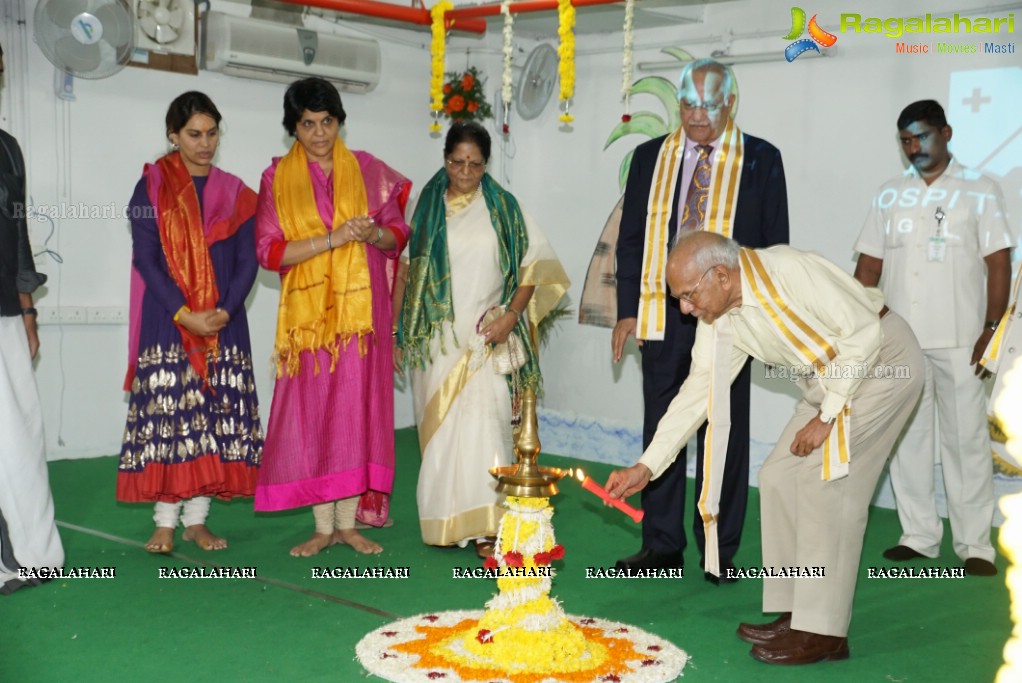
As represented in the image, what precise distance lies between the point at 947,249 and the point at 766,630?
6.39ft

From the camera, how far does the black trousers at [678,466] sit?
4148 millimetres

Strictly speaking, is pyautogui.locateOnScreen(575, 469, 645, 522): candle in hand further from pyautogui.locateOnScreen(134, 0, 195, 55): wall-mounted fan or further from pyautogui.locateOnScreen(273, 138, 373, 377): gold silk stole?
pyautogui.locateOnScreen(134, 0, 195, 55): wall-mounted fan

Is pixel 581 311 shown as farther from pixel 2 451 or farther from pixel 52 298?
pixel 2 451

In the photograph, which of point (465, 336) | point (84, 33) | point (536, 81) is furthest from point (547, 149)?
point (465, 336)

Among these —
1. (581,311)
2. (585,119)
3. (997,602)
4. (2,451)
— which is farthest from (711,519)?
(585,119)

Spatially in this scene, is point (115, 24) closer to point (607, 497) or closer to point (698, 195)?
point (698, 195)

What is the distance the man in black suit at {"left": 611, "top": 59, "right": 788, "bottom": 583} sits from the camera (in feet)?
13.5

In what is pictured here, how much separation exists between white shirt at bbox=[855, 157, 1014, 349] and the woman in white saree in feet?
4.86

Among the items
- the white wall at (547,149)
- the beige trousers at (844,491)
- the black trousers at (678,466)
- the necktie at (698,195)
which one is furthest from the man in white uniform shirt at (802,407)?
the white wall at (547,149)

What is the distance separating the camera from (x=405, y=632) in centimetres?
339

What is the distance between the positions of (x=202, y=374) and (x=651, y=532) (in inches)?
70.9

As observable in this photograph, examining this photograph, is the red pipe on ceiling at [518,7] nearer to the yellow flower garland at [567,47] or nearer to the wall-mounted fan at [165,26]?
the yellow flower garland at [567,47]

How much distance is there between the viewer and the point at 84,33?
231 inches

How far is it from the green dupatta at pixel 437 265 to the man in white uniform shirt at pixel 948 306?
157cm
